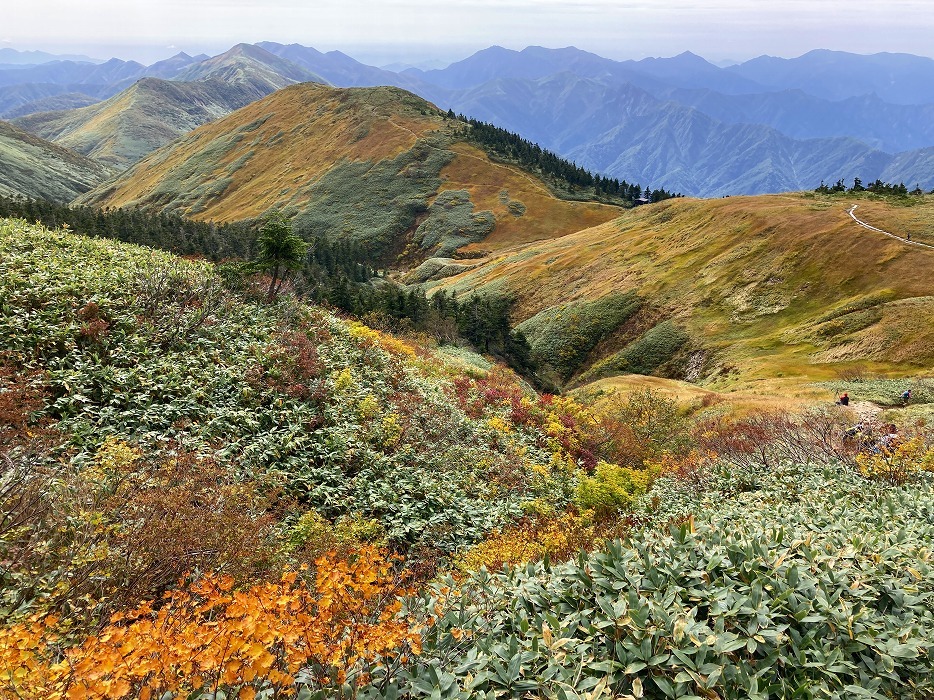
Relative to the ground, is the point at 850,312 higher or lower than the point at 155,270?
lower

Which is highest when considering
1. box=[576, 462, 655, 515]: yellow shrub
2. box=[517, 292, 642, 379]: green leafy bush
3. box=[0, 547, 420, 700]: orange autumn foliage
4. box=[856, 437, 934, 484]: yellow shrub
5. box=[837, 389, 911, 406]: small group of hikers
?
box=[0, 547, 420, 700]: orange autumn foliage

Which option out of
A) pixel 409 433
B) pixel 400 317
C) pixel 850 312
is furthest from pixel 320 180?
pixel 409 433

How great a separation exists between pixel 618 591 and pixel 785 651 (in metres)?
1.73

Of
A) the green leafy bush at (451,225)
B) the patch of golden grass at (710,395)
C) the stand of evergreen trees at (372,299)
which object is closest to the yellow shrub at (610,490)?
the patch of golden grass at (710,395)

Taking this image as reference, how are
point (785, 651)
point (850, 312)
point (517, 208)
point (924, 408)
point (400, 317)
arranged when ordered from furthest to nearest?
point (517, 208) < point (400, 317) < point (850, 312) < point (924, 408) < point (785, 651)

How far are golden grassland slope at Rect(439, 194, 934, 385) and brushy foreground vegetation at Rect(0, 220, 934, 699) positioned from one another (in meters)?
25.4

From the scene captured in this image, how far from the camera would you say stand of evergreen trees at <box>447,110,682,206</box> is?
152000mm

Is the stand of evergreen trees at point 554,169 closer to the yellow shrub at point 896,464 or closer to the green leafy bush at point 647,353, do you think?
the green leafy bush at point 647,353

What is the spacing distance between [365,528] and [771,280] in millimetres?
56858

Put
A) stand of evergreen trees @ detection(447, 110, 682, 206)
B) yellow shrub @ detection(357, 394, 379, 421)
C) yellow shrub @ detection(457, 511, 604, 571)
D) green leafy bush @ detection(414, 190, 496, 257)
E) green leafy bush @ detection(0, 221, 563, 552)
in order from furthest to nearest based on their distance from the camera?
stand of evergreen trees @ detection(447, 110, 682, 206), green leafy bush @ detection(414, 190, 496, 257), yellow shrub @ detection(357, 394, 379, 421), green leafy bush @ detection(0, 221, 563, 552), yellow shrub @ detection(457, 511, 604, 571)

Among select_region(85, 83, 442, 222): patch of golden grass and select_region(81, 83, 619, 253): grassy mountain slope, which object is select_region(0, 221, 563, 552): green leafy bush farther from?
select_region(85, 83, 442, 222): patch of golden grass

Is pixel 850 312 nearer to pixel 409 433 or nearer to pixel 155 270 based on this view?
pixel 409 433

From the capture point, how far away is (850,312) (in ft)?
150

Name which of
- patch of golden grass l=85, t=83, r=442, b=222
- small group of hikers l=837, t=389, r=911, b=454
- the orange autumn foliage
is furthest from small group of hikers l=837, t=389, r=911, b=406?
patch of golden grass l=85, t=83, r=442, b=222
